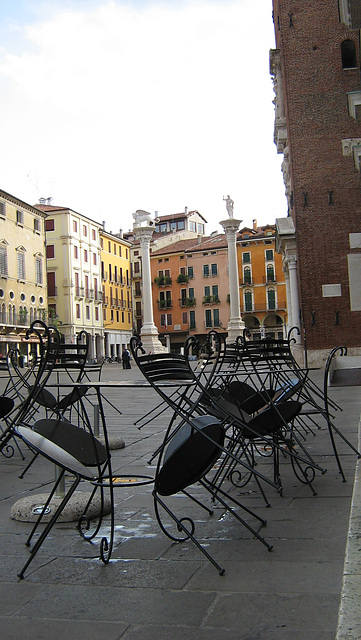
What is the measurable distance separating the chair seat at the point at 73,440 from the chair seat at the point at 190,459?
438 millimetres

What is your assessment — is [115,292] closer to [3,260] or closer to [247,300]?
[247,300]

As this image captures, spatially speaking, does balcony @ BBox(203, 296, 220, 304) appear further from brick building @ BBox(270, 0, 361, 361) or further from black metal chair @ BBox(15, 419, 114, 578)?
black metal chair @ BBox(15, 419, 114, 578)

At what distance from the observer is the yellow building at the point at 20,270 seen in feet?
163

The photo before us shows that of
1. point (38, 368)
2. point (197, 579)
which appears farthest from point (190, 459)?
point (38, 368)

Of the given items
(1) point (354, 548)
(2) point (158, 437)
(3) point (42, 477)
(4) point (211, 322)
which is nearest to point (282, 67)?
(2) point (158, 437)

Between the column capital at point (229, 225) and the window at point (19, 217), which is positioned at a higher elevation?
the window at point (19, 217)

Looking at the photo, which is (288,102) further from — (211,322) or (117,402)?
(211,322)

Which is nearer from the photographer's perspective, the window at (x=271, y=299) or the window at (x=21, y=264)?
the window at (x=21, y=264)

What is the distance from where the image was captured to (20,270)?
52.4 m

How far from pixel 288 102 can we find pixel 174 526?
67.9 ft

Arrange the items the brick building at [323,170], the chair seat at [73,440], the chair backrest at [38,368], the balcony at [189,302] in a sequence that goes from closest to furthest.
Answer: the chair backrest at [38,368]
the chair seat at [73,440]
the brick building at [323,170]
the balcony at [189,302]

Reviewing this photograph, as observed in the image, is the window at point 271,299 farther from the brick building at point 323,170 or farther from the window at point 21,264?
the brick building at point 323,170

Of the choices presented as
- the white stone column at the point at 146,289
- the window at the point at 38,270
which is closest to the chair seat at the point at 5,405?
the white stone column at the point at 146,289

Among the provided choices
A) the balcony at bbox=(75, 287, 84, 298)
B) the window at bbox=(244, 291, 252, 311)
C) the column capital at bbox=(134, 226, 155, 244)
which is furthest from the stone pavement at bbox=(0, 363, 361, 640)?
the window at bbox=(244, 291, 252, 311)
